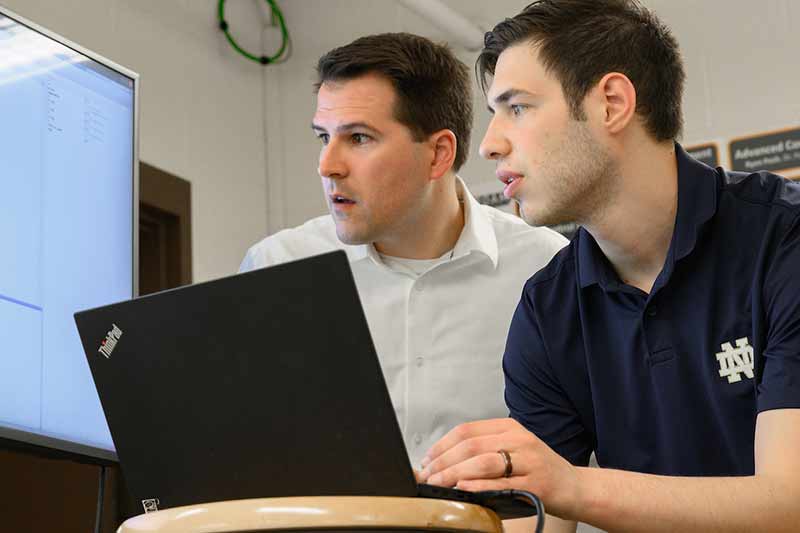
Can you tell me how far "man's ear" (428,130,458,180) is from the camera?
227 centimetres

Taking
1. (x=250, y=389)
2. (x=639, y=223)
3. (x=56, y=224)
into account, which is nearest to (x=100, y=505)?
(x=56, y=224)

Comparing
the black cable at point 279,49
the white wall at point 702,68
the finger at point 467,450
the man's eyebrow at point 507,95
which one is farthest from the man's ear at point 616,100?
the black cable at point 279,49

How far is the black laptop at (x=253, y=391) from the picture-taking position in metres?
1.01

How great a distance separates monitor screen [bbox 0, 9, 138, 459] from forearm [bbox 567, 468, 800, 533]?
0.82 metres

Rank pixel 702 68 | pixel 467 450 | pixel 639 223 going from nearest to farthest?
1. pixel 467 450
2. pixel 639 223
3. pixel 702 68

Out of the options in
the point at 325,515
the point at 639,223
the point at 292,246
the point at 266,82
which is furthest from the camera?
the point at 266,82

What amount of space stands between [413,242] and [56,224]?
0.73 m

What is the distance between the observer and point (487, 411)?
2.06 meters

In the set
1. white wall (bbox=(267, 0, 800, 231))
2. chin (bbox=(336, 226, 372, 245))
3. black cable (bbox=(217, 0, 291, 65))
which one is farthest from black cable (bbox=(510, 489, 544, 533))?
black cable (bbox=(217, 0, 291, 65))

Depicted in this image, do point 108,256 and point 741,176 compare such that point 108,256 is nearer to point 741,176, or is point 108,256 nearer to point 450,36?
point 741,176

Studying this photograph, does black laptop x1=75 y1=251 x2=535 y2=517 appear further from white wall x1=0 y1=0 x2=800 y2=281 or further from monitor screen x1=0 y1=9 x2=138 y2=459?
white wall x1=0 y1=0 x2=800 y2=281

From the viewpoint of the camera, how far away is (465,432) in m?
1.08

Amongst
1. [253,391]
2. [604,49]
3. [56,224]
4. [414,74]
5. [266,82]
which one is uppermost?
[266,82]

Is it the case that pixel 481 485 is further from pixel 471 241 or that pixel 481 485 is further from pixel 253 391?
pixel 471 241
